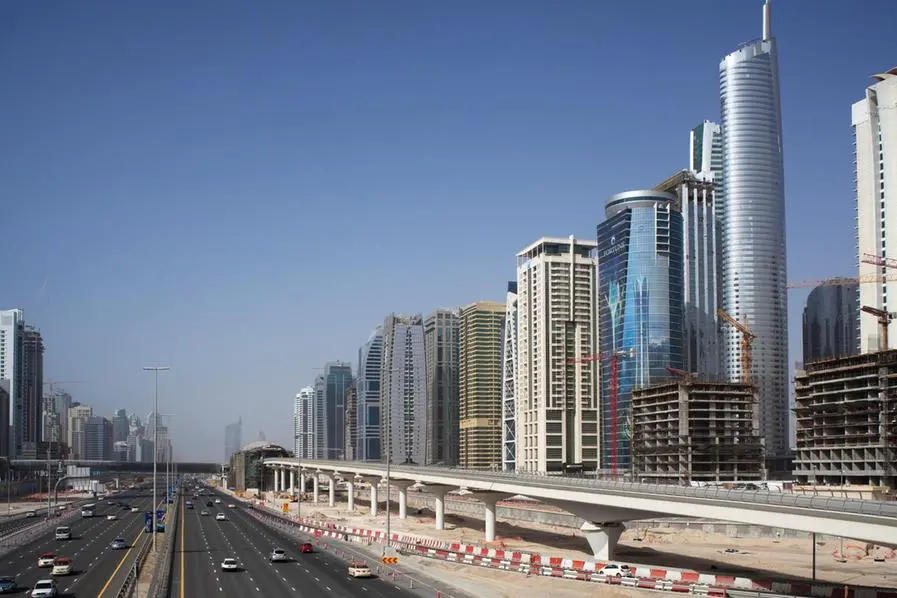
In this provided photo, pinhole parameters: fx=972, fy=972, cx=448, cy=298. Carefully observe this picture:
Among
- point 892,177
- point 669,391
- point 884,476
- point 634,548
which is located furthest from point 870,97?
point 634,548

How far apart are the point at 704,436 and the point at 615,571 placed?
112610mm

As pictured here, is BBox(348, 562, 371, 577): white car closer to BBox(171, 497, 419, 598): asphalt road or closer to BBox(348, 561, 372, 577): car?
BBox(348, 561, 372, 577): car

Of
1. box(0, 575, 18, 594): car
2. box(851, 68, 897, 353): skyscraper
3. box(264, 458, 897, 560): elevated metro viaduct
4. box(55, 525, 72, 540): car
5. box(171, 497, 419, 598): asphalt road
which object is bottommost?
box(55, 525, 72, 540): car

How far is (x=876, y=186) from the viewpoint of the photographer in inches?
7318

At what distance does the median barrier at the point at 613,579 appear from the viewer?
6369 cm

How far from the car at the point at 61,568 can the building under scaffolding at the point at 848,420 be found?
10657 centimetres

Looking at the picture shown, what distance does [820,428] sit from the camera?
15025cm

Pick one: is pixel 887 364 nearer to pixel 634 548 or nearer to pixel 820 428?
pixel 820 428

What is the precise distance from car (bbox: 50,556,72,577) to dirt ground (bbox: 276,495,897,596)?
29.4 meters

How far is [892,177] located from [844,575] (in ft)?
405

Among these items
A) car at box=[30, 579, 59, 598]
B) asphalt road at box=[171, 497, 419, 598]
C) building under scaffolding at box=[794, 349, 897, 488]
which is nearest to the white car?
asphalt road at box=[171, 497, 419, 598]

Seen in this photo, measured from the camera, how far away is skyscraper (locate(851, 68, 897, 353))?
181250 millimetres

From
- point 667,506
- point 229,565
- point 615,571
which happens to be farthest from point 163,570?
point 667,506

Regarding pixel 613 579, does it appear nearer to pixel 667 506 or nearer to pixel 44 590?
pixel 667 506
